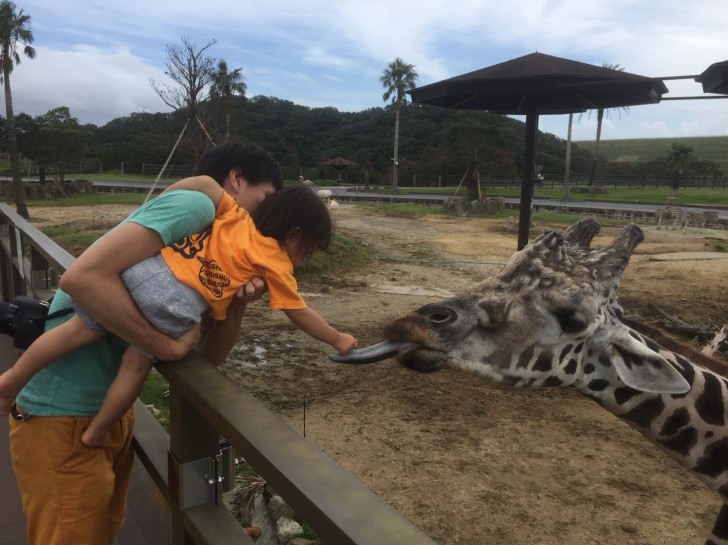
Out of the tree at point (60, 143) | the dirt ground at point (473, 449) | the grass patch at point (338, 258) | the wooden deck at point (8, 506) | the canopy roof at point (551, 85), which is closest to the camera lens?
the wooden deck at point (8, 506)

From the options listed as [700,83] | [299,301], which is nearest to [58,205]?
[700,83]

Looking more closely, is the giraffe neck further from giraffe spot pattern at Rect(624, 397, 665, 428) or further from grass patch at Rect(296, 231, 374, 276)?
grass patch at Rect(296, 231, 374, 276)

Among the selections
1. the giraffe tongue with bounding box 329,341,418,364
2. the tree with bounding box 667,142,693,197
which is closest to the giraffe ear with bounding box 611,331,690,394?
the giraffe tongue with bounding box 329,341,418,364

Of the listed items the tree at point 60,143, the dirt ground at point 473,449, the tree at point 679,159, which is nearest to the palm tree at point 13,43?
the tree at point 60,143

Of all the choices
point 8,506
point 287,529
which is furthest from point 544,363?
point 8,506

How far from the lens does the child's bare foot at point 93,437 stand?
59.7 inches

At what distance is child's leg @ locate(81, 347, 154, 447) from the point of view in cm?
147

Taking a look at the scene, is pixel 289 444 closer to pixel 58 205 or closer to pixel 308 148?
pixel 58 205

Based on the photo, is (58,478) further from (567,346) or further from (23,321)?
(567,346)

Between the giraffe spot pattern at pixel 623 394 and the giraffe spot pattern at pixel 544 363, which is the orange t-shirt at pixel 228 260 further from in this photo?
the giraffe spot pattern at pixel 623 394

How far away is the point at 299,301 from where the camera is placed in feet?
5.37

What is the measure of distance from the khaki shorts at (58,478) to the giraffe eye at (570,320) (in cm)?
141

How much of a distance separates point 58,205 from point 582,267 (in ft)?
75.1

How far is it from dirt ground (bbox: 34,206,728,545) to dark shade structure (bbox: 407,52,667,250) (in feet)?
7.88
